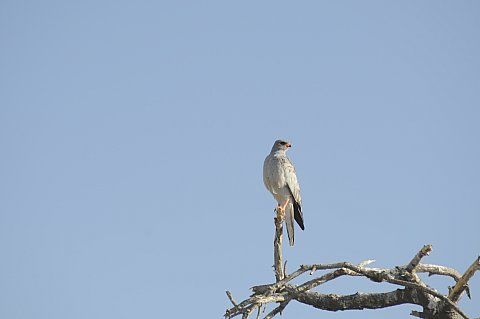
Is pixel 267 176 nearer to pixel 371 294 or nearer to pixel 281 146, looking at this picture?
pixel 281 146

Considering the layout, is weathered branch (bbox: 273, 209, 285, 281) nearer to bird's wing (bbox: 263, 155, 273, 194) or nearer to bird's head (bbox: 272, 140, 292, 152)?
bird's wing (bbox: 263, 155, 273, 194)

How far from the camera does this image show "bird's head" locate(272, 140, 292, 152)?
1307cm

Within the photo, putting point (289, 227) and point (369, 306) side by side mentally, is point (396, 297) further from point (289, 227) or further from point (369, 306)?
point (289, 227)

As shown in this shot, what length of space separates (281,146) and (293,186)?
1111 mm

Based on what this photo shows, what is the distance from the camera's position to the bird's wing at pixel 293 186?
12.2m

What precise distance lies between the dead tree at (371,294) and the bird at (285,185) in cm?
512

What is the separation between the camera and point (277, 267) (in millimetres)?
7258

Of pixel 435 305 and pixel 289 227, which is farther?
pixel 289 227

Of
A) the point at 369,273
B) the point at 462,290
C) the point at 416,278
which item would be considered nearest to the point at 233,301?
the point at 369,273

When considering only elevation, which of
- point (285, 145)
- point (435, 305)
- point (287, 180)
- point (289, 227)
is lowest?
point (435, 305)

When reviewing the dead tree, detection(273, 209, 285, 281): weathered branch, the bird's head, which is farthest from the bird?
the dead tree

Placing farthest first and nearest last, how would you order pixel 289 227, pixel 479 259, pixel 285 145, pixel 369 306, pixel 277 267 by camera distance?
pixel 285 145 < pixel 289 227 < pixel 277 267 < pixel 369 306 < pixel 479 259

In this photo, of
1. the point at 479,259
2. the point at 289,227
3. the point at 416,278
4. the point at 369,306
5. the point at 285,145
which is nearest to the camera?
the point at 479,259

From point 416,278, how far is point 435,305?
0.32 m
